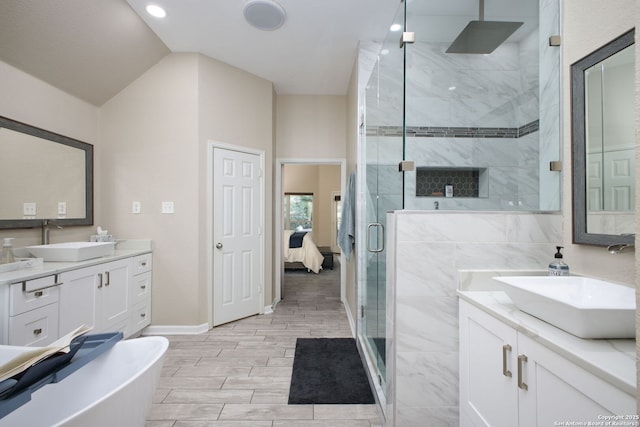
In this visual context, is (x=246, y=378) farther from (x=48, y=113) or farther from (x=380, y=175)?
(x=48, y=113)

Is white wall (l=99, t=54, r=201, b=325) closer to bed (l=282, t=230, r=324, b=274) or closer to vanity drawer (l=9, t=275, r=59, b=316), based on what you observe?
vanity drawer (l=9, t=275, r=59, b=316)

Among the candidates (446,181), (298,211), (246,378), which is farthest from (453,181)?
(298,211)

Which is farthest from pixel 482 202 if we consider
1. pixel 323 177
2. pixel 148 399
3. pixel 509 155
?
pixel 323 177

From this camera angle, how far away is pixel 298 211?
8.46 metres

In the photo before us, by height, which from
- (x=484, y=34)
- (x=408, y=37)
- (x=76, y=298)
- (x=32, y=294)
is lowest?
(x=76, y=298)

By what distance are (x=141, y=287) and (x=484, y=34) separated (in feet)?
11.1

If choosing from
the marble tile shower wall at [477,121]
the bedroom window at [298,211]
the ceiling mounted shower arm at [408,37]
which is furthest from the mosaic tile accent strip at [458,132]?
the bedroom window at [298,211]

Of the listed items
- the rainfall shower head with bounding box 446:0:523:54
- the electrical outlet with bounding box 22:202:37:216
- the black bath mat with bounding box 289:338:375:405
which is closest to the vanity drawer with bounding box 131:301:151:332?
the electrical outlet with bounding box 22:202:37:216

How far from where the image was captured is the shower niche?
148cm

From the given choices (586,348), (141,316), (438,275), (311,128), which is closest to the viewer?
(586,348)

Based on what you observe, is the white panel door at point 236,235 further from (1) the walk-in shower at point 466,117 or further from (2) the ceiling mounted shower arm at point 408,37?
(2) the ceiling mounted shower arm at point 408,37

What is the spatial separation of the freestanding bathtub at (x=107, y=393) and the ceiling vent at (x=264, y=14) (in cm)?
246

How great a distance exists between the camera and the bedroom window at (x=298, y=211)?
27.4 feet

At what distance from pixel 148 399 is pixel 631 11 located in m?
2.15
